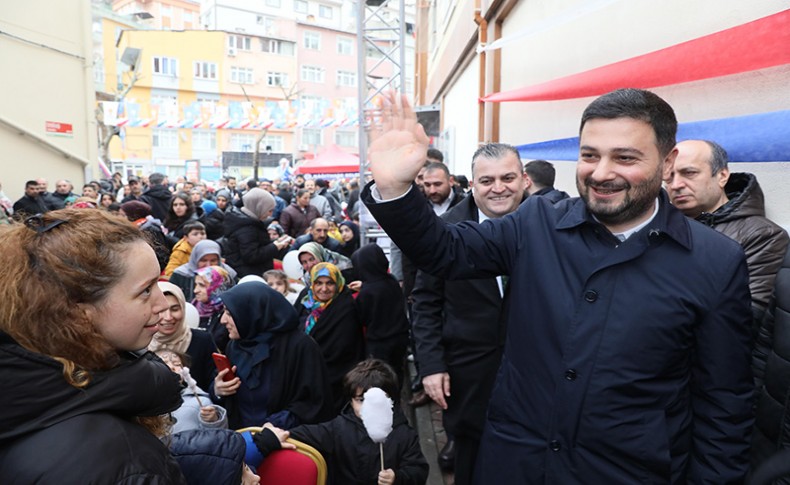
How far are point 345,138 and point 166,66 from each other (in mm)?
15715

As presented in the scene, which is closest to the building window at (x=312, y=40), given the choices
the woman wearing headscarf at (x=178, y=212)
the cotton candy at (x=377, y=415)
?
the woman wearing headscarf at (x=178, y=212)

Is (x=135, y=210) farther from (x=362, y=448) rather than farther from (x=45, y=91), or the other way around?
(x=45, y=91)

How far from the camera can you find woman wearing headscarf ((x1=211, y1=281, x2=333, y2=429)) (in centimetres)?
322

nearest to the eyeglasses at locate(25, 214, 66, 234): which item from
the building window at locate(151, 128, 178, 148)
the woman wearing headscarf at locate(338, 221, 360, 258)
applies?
the woman wearing headscarf at locate(338, 221, 360, 258)

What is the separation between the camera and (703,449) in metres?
1.77

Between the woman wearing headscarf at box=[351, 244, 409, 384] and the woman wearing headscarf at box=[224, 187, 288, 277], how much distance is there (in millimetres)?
1630

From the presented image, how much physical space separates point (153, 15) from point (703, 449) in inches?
2420

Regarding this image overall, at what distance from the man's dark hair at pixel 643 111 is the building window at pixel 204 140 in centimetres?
4425

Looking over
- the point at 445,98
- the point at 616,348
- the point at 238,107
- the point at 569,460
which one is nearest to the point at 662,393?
the point at 616,348

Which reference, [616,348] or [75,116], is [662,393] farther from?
[75,116]

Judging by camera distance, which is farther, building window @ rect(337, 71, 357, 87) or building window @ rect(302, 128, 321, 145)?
building window @ rect(337, 71, 357, 87)

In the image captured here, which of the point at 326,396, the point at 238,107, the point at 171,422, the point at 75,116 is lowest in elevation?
the point at 326,396

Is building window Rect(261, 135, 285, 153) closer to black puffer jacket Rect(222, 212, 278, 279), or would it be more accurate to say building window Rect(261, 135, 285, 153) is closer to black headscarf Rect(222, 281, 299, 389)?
black puffer jacket Rect(222, 212, 278, 279)

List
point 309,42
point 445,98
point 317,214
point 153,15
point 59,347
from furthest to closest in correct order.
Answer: point 153,15 < point 309,42 < point 445,98 < point 317,214 < point 59,347
